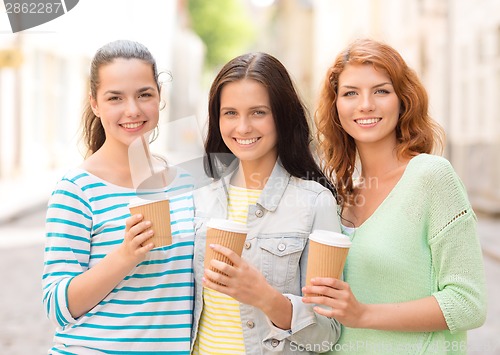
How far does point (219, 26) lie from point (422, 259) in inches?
1483

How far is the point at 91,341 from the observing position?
2064 mm

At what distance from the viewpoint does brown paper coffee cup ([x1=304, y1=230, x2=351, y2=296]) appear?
5.90 feet

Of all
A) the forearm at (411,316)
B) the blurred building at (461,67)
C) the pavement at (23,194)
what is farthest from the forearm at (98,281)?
the pavement at (23,194)

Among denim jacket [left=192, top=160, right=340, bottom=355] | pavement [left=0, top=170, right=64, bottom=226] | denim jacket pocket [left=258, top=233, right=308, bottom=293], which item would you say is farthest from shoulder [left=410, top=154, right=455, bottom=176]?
pavement [left=0, top=170, right=64, bottom=226]

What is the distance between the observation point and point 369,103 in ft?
7.02

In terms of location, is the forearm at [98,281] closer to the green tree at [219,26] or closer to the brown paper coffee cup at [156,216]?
the brown paper coffee cup at [156,216]

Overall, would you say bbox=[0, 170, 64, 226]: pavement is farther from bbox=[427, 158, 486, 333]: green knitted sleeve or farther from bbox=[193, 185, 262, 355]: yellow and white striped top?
bbox=[427, 158, 486, 333]: green knitted sleeve

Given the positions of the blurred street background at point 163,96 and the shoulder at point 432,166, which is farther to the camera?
the blurred street background at point 163,96

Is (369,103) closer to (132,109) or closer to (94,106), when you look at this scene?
(132,109)

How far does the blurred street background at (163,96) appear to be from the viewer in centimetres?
672

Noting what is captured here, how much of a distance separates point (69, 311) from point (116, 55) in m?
0.88

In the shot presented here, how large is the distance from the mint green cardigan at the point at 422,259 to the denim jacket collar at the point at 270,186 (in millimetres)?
306

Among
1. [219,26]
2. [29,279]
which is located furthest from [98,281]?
[219,26]

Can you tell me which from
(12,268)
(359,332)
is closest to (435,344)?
(359,332)
